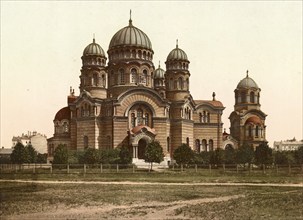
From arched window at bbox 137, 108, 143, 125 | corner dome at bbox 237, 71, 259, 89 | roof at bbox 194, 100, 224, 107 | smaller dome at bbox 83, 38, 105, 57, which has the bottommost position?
arched window at bbox 137, 108, 143, 125

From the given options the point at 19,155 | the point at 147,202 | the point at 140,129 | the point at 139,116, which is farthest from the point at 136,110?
the point at 147,202

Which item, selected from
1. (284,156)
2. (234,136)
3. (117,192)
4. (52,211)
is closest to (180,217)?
(52,211)

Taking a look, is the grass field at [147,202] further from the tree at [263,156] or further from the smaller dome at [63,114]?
the smaller dome at [63,114]

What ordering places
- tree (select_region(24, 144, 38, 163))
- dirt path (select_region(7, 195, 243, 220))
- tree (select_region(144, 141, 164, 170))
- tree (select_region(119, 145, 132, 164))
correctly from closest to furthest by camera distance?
dirt path (select_region(7, 195, 243, 220)) < tree (select_region(144, 141, 164, 170)) < tree (select_region(119, 145, 132, 164)) < tree (select_region(24, 144, 38, 163))

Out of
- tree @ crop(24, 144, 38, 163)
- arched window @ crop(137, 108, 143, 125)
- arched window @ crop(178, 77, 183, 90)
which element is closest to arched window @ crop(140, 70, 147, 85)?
arched window @ crop(137, 108, 143, 125)

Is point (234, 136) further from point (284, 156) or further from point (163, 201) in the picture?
point (163, 201)

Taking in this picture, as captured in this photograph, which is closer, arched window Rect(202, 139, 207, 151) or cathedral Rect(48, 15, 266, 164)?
cathedral Rect(48, 15, 266, 164)

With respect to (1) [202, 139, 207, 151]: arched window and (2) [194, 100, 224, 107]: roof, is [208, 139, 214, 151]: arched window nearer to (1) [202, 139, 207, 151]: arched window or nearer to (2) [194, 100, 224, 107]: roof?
(1) [202, 139, 207, 151]: arched window
